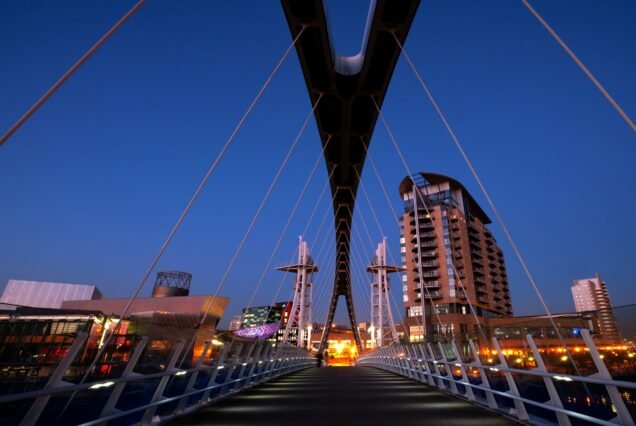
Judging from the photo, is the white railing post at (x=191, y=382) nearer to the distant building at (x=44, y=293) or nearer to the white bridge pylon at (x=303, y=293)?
the white bridge pylon at (x=303, y=293)

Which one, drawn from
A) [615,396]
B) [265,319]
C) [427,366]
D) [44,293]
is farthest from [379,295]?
[44,293]

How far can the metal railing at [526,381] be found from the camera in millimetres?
3471

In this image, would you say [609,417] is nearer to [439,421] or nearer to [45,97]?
[439,421]

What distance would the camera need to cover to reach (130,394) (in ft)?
15.0

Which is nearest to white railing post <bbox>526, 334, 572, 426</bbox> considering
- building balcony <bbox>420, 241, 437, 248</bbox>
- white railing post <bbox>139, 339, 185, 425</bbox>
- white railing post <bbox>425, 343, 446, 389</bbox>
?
white railing post <bbox>425, 343, 446, 389</bbox>

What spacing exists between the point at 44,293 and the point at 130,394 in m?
108

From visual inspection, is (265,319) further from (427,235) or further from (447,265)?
(447,265)

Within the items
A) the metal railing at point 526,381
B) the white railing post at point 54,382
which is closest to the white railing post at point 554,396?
the metal railing at point 526,381

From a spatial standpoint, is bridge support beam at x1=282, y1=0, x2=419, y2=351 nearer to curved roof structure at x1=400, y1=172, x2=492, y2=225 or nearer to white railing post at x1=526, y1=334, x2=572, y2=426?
white railing post at x1=526, y1=334, x2=572, y2=426

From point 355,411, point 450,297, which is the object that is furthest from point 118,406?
point 450,297

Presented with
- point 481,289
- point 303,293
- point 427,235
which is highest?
point 427,235

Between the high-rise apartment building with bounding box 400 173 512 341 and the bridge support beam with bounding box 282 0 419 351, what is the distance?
167 ft

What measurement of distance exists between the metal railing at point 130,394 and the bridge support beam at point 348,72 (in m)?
9.90

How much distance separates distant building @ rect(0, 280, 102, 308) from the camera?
87.0 metres
